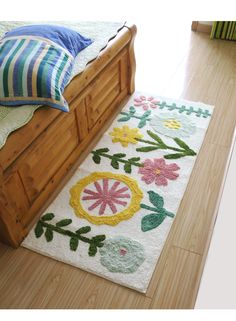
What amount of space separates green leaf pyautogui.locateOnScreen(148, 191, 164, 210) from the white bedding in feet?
2.30

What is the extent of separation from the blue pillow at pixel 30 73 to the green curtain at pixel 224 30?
2002mm

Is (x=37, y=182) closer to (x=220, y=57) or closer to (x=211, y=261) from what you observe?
(x=211, y=261)

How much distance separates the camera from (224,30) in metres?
2.81

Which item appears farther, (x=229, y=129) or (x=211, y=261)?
(x=229, y=129)

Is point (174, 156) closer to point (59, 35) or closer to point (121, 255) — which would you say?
point (121, 255)

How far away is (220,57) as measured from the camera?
262 cm

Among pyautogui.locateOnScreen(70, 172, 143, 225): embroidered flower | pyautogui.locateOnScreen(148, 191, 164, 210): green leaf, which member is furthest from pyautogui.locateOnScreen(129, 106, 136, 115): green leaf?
pyautogui.locateOnScreen(148, 191, 164, 210): green leaf

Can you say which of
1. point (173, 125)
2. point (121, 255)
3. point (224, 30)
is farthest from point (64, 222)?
point (224, 30)

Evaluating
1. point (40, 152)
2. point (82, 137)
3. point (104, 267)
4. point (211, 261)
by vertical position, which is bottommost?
point (104, 267)

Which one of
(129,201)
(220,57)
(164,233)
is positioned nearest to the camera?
(164,233)

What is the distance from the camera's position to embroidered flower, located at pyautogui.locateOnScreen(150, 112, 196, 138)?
189 cm

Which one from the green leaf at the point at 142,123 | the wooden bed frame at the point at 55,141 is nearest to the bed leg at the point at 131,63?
the wooden bed frame at the point at 55,141

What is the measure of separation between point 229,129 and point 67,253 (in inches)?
49.2
